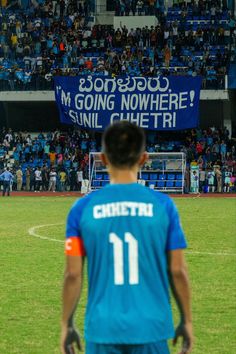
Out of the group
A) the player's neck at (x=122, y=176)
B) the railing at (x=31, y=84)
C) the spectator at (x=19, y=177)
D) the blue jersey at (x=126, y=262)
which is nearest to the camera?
the blue jersey at (x=126, y=262)

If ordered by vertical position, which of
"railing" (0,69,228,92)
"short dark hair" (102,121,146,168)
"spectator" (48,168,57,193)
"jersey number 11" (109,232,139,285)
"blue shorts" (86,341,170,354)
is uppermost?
"short dark hair" (102,121,146,168)

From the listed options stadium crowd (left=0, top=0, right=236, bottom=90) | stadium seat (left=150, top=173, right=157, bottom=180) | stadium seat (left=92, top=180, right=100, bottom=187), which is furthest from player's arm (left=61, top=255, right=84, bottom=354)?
stadium crowd (left=0, top=0, right=236, bottom=90)

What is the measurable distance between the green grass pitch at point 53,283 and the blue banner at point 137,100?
54.3 ft

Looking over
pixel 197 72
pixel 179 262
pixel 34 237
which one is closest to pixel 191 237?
pixel 34 237

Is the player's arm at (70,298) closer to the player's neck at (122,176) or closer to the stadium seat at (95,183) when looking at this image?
the player's neck at (122,176)

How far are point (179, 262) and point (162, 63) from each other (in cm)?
4256

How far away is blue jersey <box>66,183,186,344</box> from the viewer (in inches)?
162

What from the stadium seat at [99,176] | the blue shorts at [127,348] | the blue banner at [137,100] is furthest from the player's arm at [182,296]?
the blue banner at [137,100]

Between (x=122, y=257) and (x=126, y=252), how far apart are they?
0.11ft

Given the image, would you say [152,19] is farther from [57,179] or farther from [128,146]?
[128,146]

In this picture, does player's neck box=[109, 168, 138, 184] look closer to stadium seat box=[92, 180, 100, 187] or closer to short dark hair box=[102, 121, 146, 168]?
short dark hair box=[102, 121, 146, 168]

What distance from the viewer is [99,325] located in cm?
412

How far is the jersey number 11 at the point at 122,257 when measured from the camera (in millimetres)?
4125

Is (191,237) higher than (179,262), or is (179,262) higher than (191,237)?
(179,262)
